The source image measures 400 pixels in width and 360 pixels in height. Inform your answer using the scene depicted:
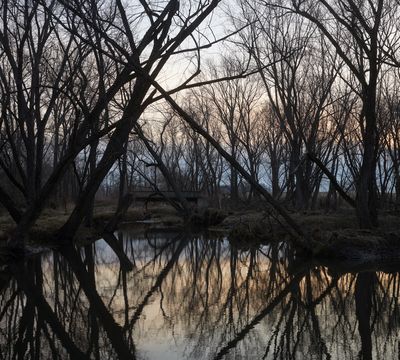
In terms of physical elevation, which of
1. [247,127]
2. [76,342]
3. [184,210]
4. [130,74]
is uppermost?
[247,127]

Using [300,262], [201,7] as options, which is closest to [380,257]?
[300,262]

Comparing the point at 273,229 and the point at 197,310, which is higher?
the point at 273,229

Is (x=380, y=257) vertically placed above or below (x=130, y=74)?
below

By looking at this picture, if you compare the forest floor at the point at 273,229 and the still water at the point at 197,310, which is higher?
the forest floor at the point at 273,229

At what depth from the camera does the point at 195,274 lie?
12906mm

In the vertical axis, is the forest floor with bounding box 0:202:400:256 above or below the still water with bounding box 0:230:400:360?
above

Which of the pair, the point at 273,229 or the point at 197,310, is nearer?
the point at 197,310

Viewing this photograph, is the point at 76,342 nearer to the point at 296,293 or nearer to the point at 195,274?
the point at 296,293

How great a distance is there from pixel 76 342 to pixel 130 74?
9912 mm

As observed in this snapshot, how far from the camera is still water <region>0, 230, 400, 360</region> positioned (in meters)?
6.35

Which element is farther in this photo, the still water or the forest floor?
the forest floor

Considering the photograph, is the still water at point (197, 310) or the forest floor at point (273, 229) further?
the forest floor at point (273, 229)

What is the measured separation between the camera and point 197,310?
870cm

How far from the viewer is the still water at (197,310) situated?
6.35 m
